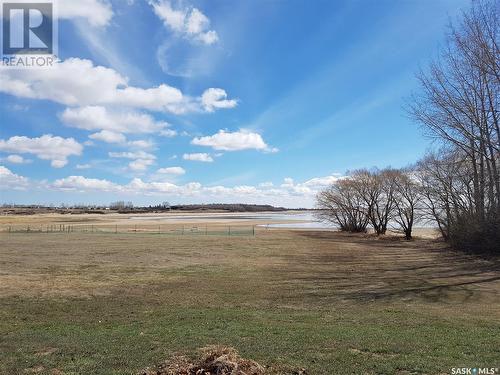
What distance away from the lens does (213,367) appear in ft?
17.6

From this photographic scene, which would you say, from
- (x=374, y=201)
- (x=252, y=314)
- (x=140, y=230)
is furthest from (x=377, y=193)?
(x=252, y=314)

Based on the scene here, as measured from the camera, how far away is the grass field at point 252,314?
6828 millimetres

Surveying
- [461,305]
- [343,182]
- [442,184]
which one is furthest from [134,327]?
[343,182]

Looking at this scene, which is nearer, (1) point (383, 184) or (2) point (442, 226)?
(2) point (442, 226)

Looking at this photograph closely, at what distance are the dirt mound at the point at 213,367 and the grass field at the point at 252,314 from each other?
1.99ft

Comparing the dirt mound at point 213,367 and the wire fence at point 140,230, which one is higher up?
the dirt mound at point 213,367

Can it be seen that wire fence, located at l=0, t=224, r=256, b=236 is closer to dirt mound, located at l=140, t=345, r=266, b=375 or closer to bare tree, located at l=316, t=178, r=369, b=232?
bare tree, located at l=316, t=178, r=369, b=232

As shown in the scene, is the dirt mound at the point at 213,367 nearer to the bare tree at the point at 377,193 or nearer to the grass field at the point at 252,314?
the grass field at the point at 252,314

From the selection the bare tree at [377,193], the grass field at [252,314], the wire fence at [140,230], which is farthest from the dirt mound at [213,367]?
the bare tree at [377,193]

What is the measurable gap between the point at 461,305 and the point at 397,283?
14.9 ft

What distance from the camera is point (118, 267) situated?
21.8m

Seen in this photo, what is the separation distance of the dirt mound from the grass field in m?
0.61

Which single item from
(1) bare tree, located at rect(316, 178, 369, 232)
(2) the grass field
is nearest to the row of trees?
(1) bare tree, located at rect(316, 178, 369, 232)

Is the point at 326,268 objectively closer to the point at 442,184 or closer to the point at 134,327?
the point at 134,327
